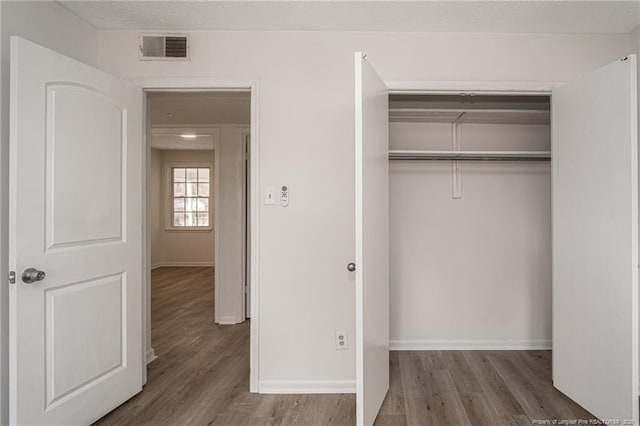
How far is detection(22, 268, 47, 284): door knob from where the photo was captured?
1.81m

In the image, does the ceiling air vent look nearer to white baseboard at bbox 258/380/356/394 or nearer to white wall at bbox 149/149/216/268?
white baseboard at bbox 258/380/356/394

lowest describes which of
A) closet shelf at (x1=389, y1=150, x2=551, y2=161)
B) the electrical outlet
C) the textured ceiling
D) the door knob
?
the electrical outlet

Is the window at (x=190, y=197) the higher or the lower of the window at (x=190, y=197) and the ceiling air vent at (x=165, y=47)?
the lower

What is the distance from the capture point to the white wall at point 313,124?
259 centimetres

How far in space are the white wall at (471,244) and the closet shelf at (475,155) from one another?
173 millimetres

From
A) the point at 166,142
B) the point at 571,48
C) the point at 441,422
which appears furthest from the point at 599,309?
the point at 166,142

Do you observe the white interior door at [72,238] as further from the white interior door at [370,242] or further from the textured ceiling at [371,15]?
the white interior door at [370,242]

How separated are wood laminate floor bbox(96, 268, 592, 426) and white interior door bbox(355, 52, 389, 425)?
0.88 ft

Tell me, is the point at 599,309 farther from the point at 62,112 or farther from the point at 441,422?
the point at 62,112

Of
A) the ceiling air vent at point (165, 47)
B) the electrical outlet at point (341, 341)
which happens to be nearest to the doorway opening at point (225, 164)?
the ceiling air vent at point (165, 47)

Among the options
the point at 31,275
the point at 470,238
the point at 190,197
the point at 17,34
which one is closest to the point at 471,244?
the point at 470,238

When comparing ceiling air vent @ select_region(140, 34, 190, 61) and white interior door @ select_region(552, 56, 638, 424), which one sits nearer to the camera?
white interior door @ select_region(552, 56, 638, 424)

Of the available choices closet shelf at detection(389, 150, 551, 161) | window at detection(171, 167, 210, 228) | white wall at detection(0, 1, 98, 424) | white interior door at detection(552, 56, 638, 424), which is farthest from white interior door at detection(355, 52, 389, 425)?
window at detection(171, 167, 210, 228)

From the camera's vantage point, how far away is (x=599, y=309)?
2.18 m
